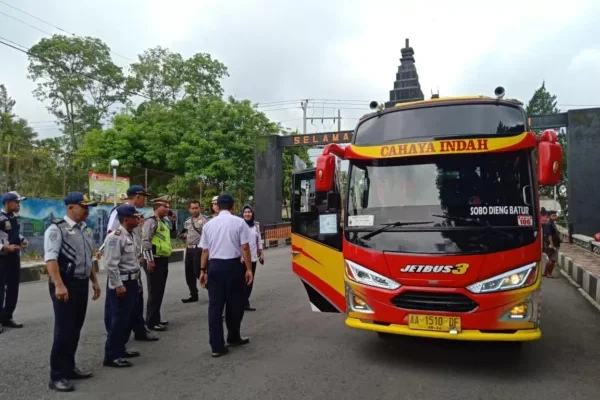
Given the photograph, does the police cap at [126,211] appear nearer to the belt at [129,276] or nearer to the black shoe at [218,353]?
the belt at [129,276]

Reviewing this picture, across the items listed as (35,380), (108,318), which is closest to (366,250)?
(108,318)

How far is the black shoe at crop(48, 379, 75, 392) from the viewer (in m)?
4.55

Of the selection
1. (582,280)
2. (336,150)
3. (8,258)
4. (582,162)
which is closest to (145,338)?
(8,258)

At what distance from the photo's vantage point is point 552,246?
42.2ft

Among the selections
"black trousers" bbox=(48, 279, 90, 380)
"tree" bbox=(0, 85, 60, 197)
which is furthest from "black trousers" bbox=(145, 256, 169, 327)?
"tree" bbox=(0, 85, 60, 197)

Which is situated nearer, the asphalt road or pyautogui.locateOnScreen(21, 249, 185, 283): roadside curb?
the asphalt road

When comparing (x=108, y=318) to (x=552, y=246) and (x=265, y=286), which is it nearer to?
(x=265, y=286)

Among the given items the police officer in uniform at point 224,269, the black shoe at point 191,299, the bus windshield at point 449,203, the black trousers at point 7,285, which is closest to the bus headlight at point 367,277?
the bus windshield at point 449,203

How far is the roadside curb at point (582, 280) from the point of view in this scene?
9707 millimetres

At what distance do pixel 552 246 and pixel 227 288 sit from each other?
10.1 metres

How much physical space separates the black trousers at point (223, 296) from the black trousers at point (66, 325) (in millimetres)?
1419

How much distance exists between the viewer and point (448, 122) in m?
5.38

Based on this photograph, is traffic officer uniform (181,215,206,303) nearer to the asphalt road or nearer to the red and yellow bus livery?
the asphalt road

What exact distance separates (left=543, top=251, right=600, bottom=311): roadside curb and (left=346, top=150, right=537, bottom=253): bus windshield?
17.2ft
